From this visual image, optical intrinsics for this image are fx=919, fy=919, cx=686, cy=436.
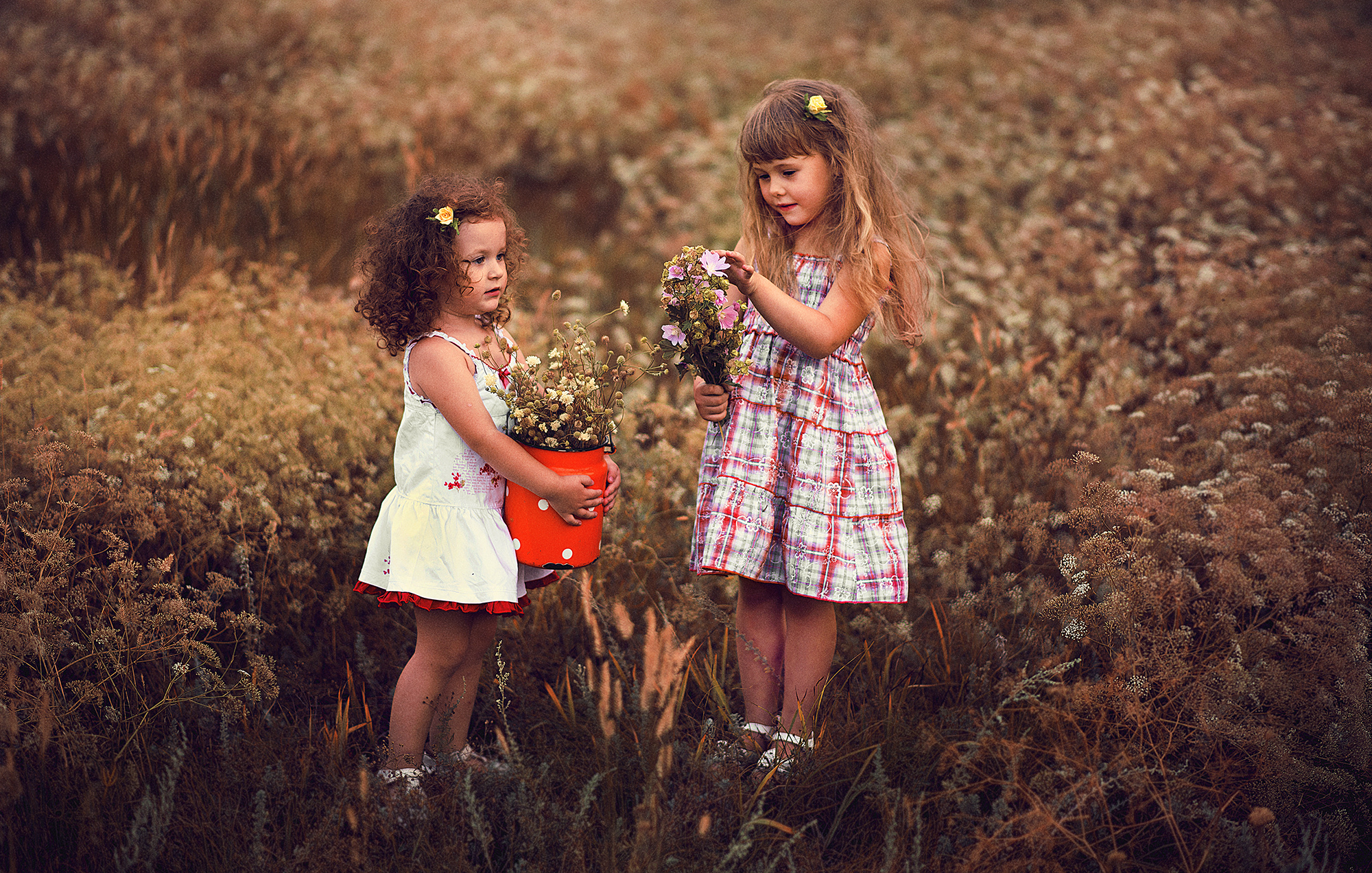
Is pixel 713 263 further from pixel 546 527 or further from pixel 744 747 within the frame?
pixel 744 747

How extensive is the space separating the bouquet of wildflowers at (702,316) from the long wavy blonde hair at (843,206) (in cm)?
31

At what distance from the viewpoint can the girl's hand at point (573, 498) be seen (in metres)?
2.32

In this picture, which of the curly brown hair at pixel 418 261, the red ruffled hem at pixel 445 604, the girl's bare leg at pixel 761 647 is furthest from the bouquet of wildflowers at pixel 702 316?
the red ruffled hem at pixel 445 604

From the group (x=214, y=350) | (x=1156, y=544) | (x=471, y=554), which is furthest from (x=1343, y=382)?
(x=214, y=350)

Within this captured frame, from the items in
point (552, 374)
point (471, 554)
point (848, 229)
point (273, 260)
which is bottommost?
point (471, 554)

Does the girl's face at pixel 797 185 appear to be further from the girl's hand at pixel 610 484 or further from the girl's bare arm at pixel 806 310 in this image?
the girl's hand at pixel 610 484

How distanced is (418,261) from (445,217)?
0.15 m

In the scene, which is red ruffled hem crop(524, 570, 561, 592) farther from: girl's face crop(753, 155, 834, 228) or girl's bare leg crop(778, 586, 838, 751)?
girl's face crop(753, 155, 834, 228)

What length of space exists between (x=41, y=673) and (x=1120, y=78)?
25.8ft

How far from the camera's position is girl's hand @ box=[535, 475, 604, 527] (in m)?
2.32

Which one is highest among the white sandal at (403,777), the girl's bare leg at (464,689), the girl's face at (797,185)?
the girl's face at (797,185)

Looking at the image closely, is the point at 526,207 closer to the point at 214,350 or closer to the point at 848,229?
the point at 214,350

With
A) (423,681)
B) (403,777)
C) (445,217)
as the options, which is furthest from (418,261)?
(403,777)

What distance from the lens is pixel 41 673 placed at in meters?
2.57
